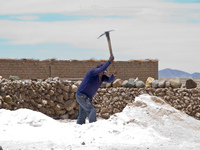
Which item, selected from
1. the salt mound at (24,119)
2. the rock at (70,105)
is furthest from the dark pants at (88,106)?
the rock at (70,105)

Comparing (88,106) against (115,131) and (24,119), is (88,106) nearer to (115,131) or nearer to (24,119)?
(115,131)

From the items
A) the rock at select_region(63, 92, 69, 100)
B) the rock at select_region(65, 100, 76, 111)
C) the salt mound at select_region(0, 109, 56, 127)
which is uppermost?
the salt mound at select_region(0, 109, 56, 127)

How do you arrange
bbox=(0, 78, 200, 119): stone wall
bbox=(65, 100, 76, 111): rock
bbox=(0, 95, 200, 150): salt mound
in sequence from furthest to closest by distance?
bbox=(65, 100, 76, 111): rock, bbox=(0, 78, 200, 119): stone wall, bbox=(0, 95, 200, 150): salt mound

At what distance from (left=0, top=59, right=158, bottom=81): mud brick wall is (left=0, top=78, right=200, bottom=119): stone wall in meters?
6.76

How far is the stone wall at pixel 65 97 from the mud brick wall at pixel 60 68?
676 cm

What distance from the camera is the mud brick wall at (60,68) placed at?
19547 mm

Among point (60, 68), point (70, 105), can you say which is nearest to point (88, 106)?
point (70, 105)

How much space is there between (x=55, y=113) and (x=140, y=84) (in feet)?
10.7

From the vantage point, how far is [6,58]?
19625 millimetres

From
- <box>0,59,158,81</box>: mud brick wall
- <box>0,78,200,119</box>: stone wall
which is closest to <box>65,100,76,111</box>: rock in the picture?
<box>0,78,200,119</box>: stone wall

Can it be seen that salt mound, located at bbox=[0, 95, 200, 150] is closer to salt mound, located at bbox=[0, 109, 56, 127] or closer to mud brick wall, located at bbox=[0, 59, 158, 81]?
salt mound, located at bbox=[0, 109, 56, 127]

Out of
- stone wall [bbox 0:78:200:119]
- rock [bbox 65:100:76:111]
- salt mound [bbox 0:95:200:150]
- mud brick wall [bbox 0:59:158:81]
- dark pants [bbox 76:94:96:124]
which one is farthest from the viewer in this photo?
mud brick wall [bbox 0:59:158:81]

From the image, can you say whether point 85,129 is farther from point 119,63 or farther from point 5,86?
point 119,63

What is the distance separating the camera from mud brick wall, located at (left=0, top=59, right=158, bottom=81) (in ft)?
64.1
